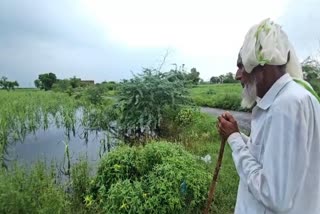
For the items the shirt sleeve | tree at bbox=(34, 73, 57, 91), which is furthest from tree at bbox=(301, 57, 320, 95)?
tree at bbox=(34, 73, 57, 91)

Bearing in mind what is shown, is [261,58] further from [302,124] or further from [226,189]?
[226,189]

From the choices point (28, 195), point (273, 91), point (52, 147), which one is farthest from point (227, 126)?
point (52, 147)

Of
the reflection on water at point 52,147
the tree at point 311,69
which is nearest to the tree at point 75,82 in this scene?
the reflection on water at point 52,147

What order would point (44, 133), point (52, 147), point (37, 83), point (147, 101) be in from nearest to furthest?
point (52, 147)
point (147, 101)
point (44, 133)
point (37, 83)

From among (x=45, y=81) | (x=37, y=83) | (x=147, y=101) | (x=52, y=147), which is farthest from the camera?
(x=37, y=83)

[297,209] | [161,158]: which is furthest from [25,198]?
[297,209]

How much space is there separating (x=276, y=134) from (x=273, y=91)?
0.18 m

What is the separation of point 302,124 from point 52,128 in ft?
31.1

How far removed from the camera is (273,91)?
1.34 m

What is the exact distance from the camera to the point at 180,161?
414cm

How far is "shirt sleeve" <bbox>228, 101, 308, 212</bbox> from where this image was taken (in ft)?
3.98

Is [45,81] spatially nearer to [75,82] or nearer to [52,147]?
[75,82]

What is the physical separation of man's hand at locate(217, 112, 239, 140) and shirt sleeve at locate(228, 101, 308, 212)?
0.32 metres

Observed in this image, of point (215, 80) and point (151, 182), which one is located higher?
point (215, 80)
